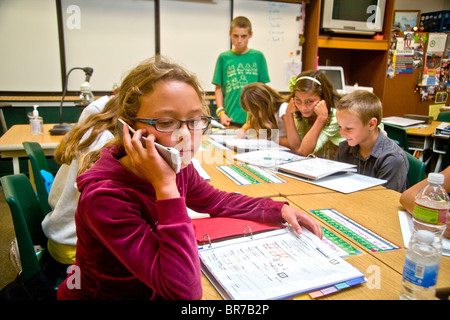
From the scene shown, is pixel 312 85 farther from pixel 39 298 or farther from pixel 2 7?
pixel 2 7

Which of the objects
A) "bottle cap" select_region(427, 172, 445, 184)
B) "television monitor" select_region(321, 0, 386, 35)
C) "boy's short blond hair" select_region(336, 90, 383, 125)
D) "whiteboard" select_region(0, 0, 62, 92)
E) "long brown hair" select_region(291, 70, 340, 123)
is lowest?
"bottle cap" select_region(427, 172, 445, 184)

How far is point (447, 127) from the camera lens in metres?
3.03

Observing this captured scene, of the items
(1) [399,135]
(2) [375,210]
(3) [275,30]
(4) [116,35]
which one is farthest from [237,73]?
(2) [375,210]

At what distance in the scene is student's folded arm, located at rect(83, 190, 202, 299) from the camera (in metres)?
0.68

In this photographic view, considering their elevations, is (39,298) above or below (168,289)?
below

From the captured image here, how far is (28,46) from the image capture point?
340cm

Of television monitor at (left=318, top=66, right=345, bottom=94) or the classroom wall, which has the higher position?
the classroom wall

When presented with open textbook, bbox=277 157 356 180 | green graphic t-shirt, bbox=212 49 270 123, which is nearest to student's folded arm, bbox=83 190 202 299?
open textbook, bbox=277 157 356 180

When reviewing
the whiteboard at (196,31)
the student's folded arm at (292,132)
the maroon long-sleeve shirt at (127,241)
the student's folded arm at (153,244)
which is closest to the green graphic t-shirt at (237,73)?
the whiteboard at (196,31)

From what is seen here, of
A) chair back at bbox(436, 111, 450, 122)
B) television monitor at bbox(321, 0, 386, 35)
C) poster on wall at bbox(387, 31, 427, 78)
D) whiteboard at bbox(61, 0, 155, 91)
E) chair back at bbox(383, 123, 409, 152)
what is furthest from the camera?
poster on wall at bbox(387, 31, 427, 78)

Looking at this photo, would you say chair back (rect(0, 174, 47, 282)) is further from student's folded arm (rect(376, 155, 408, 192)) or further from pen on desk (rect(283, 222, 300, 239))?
student's folded arm (rect(376, 155, 408, 192))
